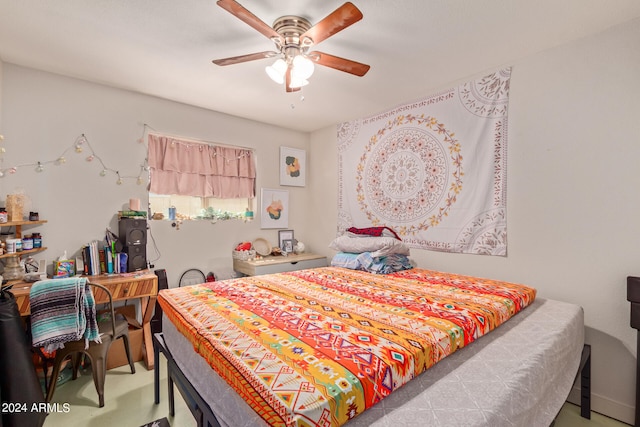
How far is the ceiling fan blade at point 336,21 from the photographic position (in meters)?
1.47

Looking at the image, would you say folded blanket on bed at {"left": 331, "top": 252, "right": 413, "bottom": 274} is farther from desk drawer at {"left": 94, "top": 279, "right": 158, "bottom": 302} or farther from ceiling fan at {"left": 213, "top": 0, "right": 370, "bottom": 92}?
desk drawer at {"left": 94, "top": 279, "right": 158, "bottom": 302}

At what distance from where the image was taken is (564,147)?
2.19 m

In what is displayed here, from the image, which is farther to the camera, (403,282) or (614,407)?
(403,282)

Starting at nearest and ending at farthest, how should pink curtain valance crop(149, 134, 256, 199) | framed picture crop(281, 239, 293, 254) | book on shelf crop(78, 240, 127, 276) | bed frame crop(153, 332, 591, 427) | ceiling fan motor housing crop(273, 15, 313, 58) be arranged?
bed frame crop(153, 332, 591, 427) → ceiling fan motor housing crop(273, 15, 313, 58) → book on shelf crop(78, 240, 127, 276) → pink curtain valance crop(149, 134, 256, 199) → framed picture crop(281, 239, 293, 254)

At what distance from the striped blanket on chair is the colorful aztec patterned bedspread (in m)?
0.49

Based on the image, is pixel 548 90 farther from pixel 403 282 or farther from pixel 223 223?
pixel 223 223

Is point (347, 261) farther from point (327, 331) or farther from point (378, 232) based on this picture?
point (327, 331)

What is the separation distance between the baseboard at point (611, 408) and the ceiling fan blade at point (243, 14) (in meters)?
3.13

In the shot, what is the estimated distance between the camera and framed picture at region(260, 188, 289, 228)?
3.97 m

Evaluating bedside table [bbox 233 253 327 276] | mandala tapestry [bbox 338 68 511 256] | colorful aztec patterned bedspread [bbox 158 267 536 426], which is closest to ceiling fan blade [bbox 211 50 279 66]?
colorful aztec patterned bedspread [bbox 158 267 536 426]

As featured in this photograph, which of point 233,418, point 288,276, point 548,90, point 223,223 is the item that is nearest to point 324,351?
point 233,418

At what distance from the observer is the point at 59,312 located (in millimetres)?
1819

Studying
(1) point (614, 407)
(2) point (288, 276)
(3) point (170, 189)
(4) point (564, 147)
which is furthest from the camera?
(3) point (170, 189)

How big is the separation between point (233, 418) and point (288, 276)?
1.50m
